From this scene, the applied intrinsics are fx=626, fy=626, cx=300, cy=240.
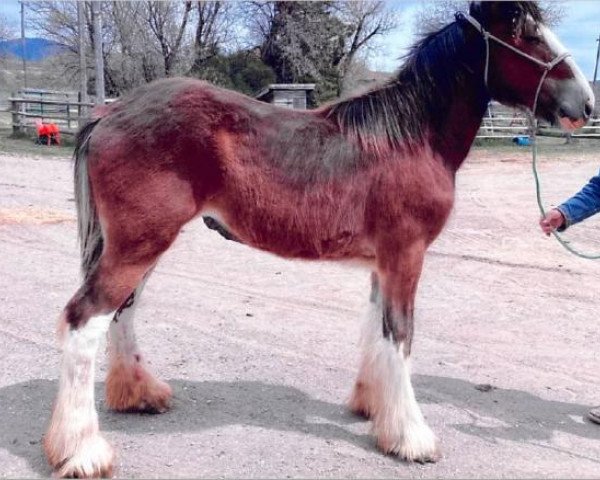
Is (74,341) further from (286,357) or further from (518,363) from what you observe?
(518,363)

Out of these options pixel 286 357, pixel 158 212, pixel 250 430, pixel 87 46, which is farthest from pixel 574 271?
pixel 87 46

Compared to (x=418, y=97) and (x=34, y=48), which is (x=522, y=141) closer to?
(x=34, y=48)

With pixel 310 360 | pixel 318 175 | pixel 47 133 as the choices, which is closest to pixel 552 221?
pixel 318 175

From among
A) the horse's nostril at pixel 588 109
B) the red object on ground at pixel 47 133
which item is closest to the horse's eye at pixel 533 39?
the horse's nostril at pixel 588 109

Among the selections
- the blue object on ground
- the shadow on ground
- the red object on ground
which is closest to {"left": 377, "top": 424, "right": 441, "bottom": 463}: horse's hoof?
the shadow on ground

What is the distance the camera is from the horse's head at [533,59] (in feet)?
10.6

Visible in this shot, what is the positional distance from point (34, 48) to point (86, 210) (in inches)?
1061

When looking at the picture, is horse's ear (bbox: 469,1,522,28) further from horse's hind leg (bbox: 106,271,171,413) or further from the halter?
horse's hind leg (bbox: 106,271,171,413)

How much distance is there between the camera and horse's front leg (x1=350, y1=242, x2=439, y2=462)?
3244 mm

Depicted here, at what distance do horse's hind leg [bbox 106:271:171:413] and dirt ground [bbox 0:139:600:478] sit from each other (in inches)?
3.5

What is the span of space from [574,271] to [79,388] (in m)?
5.43

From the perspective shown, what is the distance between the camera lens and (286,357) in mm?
4527

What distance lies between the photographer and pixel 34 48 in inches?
1057

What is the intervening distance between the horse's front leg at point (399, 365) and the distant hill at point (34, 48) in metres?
25.1
